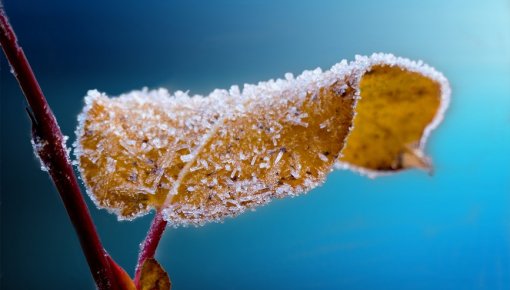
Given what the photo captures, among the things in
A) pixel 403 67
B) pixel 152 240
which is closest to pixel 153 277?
pixel 152 240

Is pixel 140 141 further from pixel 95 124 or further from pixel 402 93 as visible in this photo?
pixel 402 93

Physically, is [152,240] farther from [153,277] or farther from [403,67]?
[403,67]

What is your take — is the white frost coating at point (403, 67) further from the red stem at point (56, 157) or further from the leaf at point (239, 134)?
the red stem at point (56, 157)

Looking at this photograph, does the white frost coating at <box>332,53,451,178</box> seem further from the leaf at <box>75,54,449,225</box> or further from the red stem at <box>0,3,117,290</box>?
the red stem at <box>0,3,117,290</box>

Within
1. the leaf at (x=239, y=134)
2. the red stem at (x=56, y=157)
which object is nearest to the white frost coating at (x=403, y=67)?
the leaf at (x=239, y=134)

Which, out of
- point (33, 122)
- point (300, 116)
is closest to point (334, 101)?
point (300, 116)
